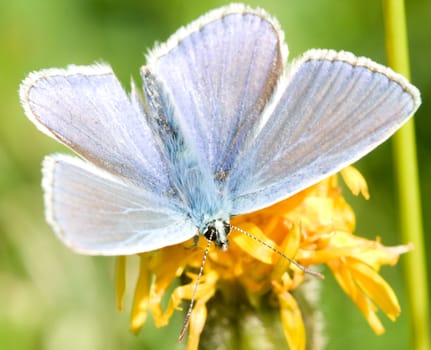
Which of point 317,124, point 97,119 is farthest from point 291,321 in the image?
point 97,119

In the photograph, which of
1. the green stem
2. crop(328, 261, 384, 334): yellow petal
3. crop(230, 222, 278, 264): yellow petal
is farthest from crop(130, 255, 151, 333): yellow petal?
the green stem

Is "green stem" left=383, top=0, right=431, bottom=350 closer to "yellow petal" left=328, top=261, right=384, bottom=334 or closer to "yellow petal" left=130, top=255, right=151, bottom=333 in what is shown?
"yellow petal" left=328, top=261, right=384, bottom=334

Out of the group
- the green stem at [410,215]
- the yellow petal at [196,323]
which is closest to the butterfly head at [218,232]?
the yellow petal at [196,323]

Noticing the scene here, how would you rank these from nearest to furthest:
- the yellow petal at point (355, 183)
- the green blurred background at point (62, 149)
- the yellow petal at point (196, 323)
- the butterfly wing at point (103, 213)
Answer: the butterfly wing at point (103, 213), the yellow petal at point (196, 323), the yellow petal at point (355, 183), the green blurred background at point (62, 149)

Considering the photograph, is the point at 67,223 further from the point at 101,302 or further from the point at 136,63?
the point at 136,63

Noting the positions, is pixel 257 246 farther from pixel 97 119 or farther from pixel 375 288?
pixel 97 119

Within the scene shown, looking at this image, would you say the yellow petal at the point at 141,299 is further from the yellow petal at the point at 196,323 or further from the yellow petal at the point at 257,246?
the yellow petal at the point at 257,246

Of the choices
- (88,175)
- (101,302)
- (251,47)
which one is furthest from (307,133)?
(101,302)
